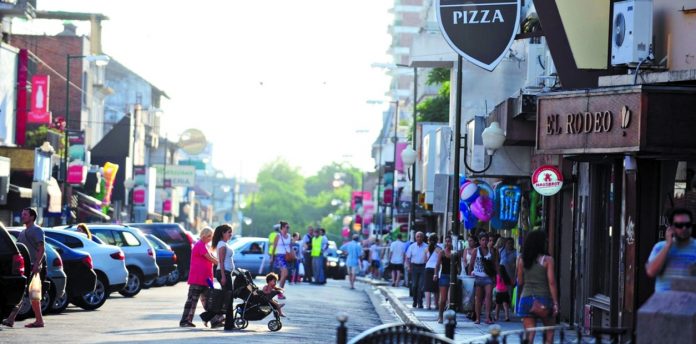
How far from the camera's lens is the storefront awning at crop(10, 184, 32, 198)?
53.3m

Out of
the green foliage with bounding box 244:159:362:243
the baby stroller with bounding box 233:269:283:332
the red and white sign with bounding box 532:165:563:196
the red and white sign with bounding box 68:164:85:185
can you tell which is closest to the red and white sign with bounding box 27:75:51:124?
the red and white sign with bounding box 68:164:85:185

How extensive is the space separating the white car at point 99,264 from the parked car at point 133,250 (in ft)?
13.7

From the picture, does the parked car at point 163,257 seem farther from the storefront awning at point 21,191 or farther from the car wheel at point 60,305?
the storefront awning at point 21,191

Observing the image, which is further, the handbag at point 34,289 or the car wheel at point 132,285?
the car wheel at point 132,285

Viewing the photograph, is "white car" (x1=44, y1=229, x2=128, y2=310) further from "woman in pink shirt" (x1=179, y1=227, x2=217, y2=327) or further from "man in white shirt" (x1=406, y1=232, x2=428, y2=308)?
"man in white shirt" (x1=406, y1=232, x2=428, y2=308)

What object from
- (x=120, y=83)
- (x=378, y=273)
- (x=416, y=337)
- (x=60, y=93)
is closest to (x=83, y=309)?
(x=416, y=337)

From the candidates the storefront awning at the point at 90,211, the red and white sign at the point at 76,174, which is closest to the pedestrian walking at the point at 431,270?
the red and white sign at the point at 76,174

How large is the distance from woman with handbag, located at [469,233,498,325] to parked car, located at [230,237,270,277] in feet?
69.6

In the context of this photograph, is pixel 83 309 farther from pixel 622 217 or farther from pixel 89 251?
pixel 622 217

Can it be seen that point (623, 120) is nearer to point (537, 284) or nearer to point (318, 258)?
point (537, 284)

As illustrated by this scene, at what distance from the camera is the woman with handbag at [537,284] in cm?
1573

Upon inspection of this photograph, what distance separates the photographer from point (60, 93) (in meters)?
83.7

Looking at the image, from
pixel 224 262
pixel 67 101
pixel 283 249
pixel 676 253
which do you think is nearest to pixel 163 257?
pixel 283 249

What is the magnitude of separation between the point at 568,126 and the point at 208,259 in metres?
6.11
